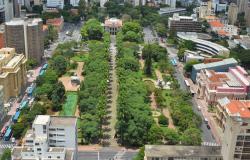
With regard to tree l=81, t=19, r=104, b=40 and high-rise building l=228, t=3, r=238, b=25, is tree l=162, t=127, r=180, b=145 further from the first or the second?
high-rise building l=228, t=3, r=238, b=25

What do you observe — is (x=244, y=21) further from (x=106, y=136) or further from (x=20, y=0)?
(x=106, y=136)

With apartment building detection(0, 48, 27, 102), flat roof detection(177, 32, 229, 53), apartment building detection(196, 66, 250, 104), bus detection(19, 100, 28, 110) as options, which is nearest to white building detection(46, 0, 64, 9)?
flat roof detection(177, 32, 229, 53)

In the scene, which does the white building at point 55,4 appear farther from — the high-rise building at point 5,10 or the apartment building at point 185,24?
the apartment building at point 185,24

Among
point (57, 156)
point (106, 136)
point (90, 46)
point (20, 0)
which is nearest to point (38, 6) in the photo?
point (20, 0)

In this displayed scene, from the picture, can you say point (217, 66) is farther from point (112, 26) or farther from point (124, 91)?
point (112, 26)

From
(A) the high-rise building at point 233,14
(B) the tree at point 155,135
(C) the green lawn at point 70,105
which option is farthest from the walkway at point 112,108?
(A) the high-rise building at point 233,14

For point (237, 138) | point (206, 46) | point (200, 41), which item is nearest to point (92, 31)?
point (200, 41)
